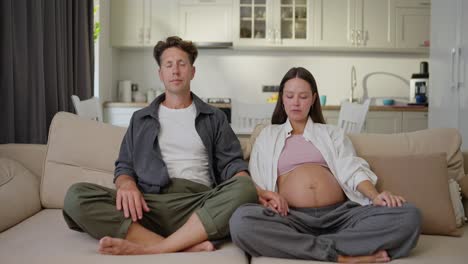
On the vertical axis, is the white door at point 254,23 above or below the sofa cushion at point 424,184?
above

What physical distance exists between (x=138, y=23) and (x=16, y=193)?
3.42 metres

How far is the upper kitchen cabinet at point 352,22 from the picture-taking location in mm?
5344

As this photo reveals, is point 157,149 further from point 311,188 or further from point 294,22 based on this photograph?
point 294,22

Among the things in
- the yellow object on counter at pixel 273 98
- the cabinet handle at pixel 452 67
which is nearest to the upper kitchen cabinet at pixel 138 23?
the yellow object on counter at pixel 273 98

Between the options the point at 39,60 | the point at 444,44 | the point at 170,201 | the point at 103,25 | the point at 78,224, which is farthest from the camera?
the point at 103,25

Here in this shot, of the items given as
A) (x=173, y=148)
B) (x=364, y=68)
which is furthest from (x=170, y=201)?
(x=364, y=68)

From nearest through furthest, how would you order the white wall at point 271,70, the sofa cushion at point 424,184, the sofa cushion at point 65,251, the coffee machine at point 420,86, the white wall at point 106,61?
the sofa cushion at point 65,251 < the sofa cushion at point 424,184 < the white wall at point 106,61 < the coffee machine at point 420,86 < the white wall at point 271,70

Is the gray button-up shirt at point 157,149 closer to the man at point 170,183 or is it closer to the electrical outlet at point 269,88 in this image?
the man at point 170,183

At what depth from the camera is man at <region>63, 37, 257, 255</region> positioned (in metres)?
1.89

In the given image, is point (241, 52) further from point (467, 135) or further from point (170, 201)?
point (170, 201)

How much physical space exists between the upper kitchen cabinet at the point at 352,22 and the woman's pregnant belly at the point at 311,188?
3361 mm

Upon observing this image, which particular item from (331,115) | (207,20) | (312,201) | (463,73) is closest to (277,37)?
(207,20)

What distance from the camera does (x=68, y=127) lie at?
8.18ft

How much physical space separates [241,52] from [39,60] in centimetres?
260
